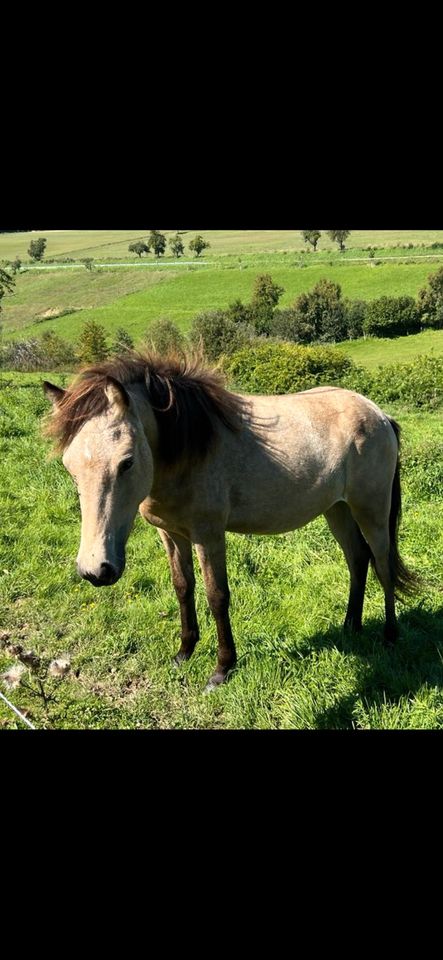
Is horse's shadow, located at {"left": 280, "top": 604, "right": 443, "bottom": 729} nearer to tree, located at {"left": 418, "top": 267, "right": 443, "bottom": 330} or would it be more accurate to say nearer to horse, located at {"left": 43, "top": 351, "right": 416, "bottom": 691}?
horse, located at {"left": 43, "top": 351, "right": 416, "bottom": 691}

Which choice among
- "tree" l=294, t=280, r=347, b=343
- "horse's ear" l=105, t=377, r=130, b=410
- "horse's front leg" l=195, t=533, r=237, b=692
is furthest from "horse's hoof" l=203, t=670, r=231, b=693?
"tree" l=294, t=280, r=347, b=343

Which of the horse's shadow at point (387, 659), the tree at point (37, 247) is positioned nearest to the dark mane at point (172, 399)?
the horse's shadow at point (387, 659)

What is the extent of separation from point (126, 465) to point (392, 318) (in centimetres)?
2515

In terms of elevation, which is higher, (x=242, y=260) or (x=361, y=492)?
(x=242, y=260)

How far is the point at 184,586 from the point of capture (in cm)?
389

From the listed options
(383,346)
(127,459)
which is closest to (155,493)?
(127,459)

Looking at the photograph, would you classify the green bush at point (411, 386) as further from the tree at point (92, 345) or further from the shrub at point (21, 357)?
the shrub at point (21, 357)

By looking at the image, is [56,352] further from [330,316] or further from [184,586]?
[184,586]

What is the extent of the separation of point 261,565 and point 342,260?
3854cm

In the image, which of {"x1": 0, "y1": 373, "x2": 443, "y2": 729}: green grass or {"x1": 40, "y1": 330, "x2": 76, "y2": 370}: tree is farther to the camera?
{"x1": 40, "y1": 330, "x2": 76, "y2": 370}: tree

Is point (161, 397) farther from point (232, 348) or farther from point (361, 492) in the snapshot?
point (232, 348)

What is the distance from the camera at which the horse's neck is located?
2874 mm

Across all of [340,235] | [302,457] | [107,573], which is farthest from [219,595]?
[340,235]

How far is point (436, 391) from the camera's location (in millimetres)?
13883
